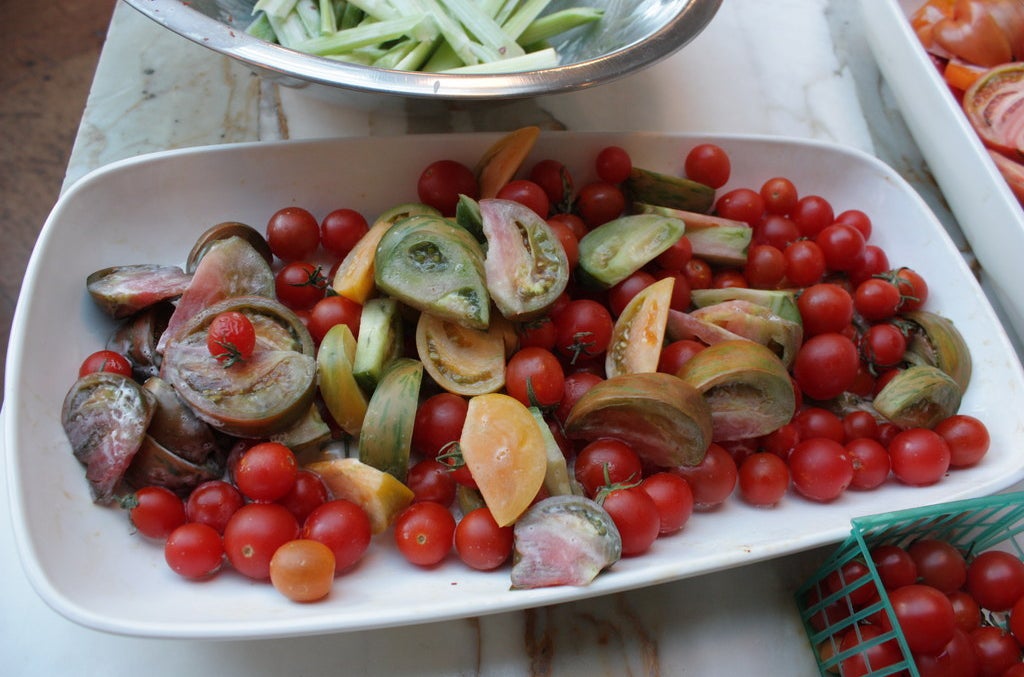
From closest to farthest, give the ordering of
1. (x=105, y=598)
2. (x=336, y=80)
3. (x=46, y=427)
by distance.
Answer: (x=105, y=598) < (x=46, y=427) < (x=336, y=80)

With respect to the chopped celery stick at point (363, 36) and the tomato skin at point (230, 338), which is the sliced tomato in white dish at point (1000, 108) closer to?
the chopped celery stick at point (363, 36)

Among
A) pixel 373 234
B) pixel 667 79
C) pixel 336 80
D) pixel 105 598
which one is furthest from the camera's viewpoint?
pixel 667 79

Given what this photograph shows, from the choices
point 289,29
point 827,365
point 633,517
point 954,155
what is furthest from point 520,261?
point 954,155

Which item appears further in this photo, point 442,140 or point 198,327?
point 442,140

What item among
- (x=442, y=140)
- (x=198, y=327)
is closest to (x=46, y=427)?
(x=198, y=327)

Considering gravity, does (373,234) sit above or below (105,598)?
above

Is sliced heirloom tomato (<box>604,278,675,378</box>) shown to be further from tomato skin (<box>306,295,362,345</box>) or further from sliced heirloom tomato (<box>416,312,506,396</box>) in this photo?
tomato skin (<box>306,295,362,345</box>)

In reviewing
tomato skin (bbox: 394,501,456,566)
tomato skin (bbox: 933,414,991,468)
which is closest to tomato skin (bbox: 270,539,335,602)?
tomato skin (bbox: 394,501,456,566)

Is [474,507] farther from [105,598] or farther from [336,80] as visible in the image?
[336,80]
